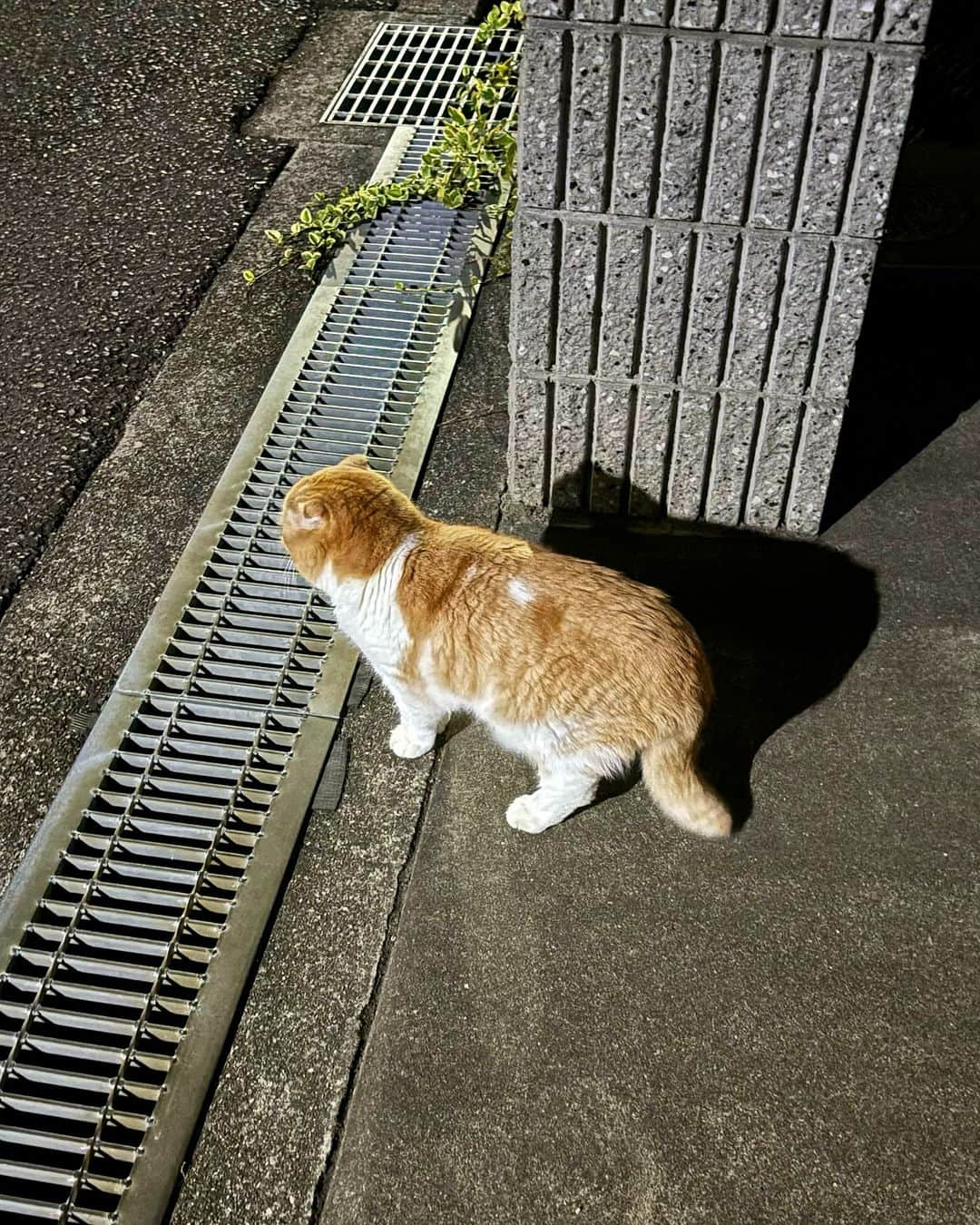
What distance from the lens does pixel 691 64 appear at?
8.45ft

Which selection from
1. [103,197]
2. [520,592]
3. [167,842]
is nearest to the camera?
[520,592]

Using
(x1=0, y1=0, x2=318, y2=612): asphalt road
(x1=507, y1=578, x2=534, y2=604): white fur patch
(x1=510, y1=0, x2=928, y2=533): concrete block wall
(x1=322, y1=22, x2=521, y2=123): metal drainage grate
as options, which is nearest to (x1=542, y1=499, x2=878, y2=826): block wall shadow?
(x1=510, y1=0, x2=928, y2=533): concrete block wall

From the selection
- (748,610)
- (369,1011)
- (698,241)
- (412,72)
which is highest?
(698,241)

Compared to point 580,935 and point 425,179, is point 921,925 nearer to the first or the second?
point 580,935

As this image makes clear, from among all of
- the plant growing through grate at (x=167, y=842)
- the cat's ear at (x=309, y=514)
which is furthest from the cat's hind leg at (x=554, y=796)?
the cat's ear at (x=309, y=514)

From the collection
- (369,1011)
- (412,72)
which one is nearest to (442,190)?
(412,72)

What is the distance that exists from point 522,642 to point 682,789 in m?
0.50

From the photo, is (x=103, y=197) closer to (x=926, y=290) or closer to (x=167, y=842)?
(x=167, y=842)

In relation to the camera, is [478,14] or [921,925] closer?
[921,925]

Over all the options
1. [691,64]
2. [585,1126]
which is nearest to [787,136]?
[691,64]

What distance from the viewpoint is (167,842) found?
9.12 ft

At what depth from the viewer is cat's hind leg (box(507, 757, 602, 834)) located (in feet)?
8.45

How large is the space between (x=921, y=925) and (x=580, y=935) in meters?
0.79

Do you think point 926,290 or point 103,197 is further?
point 103,197
